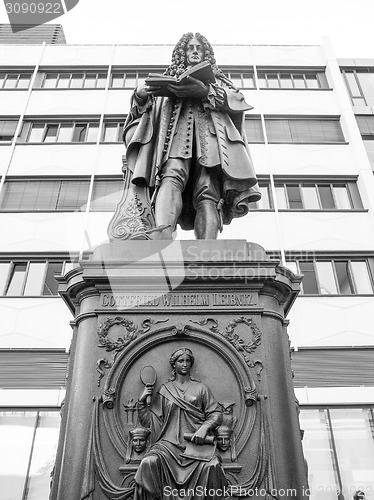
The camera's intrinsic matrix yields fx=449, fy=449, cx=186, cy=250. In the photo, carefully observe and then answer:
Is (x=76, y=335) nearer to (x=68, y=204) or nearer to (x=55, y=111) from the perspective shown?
(x=68, y=204)

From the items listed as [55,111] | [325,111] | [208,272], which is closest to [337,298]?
[325,111]

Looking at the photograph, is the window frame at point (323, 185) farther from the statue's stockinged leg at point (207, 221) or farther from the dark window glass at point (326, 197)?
the statue's stockinged leg at point (207, 221)

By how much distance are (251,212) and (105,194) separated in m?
6.47

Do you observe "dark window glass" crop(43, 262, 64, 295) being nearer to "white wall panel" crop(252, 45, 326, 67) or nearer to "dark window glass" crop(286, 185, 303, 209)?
"dark window glass" crop(286, 185, 303, 209)

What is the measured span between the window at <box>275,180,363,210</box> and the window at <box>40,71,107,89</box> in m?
11.7

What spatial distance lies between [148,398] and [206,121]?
11.6 ft

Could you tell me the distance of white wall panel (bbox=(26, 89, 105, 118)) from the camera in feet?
74.8

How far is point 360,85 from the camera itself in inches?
952

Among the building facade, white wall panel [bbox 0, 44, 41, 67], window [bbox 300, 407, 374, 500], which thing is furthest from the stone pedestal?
white wall panel [bbox 0, 44, 41, 67]

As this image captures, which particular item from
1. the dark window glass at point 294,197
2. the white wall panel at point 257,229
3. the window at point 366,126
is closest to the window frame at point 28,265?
the white wall panel at point 257,229

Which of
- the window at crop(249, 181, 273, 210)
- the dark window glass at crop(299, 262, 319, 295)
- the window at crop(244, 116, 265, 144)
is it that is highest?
the window at crop(244, 116, 265, 144)

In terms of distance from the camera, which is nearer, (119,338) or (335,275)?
(119,338)

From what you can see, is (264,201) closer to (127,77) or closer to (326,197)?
(326,197)

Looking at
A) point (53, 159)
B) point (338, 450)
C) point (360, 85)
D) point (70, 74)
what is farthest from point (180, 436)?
point (70, 74)
